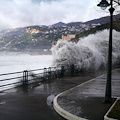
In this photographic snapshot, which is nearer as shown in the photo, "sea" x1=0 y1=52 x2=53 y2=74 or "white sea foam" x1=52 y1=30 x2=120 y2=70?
"white sea foam" x1=52 y1=30 x2=120 y2=70

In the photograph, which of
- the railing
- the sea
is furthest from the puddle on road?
the sea

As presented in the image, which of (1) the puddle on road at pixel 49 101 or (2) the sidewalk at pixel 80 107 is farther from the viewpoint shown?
(1) the puddle on road at pixel 49 101

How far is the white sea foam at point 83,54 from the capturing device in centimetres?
2738

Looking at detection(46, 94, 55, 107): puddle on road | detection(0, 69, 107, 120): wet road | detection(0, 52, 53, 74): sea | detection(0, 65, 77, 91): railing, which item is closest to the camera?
detection(0, 69, 107, 120): wet road

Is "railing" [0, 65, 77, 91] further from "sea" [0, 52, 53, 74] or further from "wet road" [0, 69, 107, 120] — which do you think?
"sea" [0, 52, 53, 74]

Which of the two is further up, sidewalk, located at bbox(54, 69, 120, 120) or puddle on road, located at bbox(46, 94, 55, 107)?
sidewalk, located at bbox(54, 69, 120, 120)

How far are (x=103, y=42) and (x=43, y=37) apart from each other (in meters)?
66.5

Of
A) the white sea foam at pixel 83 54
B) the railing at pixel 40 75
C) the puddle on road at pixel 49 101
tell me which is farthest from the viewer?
the white sea foam at pixel 83 54

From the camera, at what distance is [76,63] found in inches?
1104

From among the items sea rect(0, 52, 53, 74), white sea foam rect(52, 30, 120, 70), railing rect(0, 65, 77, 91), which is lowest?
sea rect(0, 52, 53, 74)

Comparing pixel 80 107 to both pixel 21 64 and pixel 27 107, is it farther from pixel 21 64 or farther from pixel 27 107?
pixel 21 64

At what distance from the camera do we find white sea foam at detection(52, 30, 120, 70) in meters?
27.4

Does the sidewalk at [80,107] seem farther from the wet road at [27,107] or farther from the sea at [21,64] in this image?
the sea at [21,64]

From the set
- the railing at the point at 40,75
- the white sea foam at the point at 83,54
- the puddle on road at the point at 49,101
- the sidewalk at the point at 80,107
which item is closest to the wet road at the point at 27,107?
the puddle on road at the point at 49,101
